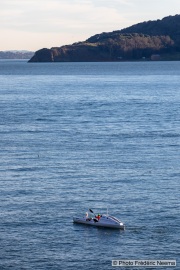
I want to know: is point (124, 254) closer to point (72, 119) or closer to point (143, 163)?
point (143, 163)

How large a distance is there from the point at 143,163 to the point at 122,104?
3530 inches

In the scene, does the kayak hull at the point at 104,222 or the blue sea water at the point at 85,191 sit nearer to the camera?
the blue sea water at the point at 85,191

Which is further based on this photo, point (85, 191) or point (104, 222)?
point (85, 191)

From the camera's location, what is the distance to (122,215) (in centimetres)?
7762

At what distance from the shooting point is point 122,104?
624 ft

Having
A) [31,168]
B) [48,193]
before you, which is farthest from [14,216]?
[31,168]

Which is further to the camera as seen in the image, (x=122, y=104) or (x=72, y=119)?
(x=122, y=104)

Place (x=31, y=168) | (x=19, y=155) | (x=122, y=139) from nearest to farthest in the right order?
(x=31, y=168), (x=19, y=155), (x=122, y=139)

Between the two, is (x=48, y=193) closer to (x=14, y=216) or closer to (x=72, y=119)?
(x=14, y=216)

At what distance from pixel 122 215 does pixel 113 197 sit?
653 centimetres

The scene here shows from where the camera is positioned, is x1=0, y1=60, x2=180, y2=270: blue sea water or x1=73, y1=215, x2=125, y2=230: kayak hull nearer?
x1=0, y1=60, x2=180, y2=270: blue sea water

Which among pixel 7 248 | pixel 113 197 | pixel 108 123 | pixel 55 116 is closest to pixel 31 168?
pixel 113 197

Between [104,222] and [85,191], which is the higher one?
[85,191]

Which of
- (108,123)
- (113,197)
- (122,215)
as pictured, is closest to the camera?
(122,215)
